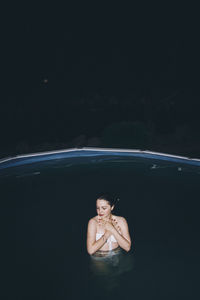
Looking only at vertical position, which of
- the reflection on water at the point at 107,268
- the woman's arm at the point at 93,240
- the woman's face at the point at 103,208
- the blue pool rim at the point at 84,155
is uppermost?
the blue pool rim at the point at 84,155

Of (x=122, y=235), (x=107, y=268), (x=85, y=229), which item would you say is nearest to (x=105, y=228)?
(x=122, y=235)

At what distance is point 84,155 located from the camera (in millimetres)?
9312

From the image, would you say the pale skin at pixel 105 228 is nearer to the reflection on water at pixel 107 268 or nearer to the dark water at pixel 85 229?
the reflection on water at pixel 107 268

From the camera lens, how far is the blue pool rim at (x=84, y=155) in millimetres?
8117

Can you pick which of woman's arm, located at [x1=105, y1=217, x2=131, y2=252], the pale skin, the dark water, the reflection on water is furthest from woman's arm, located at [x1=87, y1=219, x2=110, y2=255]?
the dark water

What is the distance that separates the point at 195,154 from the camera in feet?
37.2

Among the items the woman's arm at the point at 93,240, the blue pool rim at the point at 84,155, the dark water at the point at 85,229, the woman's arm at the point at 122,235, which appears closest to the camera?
the woman's arm at the point at 122,235

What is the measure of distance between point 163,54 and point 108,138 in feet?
21.7

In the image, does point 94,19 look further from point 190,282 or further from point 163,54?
point 190,282

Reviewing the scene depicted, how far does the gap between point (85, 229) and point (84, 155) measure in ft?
14.4

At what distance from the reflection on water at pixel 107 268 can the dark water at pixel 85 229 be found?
0.04 feet

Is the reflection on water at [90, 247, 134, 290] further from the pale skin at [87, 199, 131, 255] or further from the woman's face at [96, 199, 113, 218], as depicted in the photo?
the woman's face at [96, 199, 113, 218]

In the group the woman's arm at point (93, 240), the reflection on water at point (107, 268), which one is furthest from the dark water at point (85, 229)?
the woman's arm at point (93, 240)

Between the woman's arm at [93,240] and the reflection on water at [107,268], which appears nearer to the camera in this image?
the woman's arm at [93,240]
